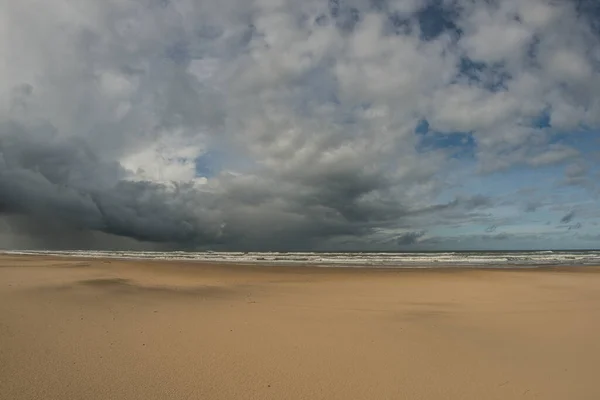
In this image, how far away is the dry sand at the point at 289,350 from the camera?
232 inches

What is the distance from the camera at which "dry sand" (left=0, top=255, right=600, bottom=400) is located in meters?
5.88

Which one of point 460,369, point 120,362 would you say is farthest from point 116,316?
point 460,369

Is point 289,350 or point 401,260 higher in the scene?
point 401,260

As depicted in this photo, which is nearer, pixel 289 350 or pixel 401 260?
pixel 289 350

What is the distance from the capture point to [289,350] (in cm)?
786

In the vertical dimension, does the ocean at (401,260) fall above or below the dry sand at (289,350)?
above

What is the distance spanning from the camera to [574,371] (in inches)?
280

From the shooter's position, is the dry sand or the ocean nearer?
the dry sand

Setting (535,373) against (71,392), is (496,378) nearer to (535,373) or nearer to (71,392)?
(535,373)

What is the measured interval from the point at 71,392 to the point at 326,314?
26.1 feet

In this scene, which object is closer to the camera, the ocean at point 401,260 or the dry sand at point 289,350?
the dry sand at point 289,350

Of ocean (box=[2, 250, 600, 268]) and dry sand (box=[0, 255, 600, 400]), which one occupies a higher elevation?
ocean (box=[2, 250, 600, 268])

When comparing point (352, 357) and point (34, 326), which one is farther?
point (34, 326)

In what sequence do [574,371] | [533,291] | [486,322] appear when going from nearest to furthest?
[574,371] → [486,322] → [533,291]
